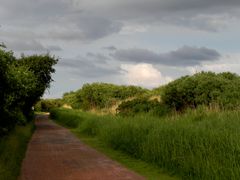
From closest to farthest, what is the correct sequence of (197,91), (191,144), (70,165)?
1. (191,144)
2. (70,165)
3. (197,91)

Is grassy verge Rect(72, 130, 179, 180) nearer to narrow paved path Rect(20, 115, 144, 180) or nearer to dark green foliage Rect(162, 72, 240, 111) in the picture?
narrow paved path Rect(20, 115, 144, 180)

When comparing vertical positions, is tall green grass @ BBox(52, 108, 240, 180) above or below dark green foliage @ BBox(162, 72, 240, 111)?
below

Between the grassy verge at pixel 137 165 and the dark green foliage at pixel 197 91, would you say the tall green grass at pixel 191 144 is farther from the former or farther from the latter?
the dark green foliage at pixel 197 91

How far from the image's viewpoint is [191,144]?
14.3m

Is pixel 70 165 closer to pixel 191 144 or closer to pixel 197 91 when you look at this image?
pixel 191 144

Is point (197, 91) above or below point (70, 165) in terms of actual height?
above

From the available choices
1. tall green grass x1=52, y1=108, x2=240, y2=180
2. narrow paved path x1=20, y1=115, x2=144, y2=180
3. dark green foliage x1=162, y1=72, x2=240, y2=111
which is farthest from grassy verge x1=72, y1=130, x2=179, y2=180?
dark green foliage x1=162, y1=72, x2=240, y2=111

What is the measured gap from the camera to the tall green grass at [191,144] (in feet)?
40.1

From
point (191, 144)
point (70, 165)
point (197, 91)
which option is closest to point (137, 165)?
point (70, 165)

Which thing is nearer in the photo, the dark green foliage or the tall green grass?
the tall green grass

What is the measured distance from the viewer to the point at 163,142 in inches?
637

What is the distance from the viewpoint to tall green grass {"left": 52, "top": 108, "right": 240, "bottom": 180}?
12234 mm

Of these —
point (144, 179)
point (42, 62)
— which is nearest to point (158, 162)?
point (144, 179)

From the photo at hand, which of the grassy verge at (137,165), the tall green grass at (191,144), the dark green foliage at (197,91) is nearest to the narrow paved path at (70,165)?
the grassy verge at (137,165)
